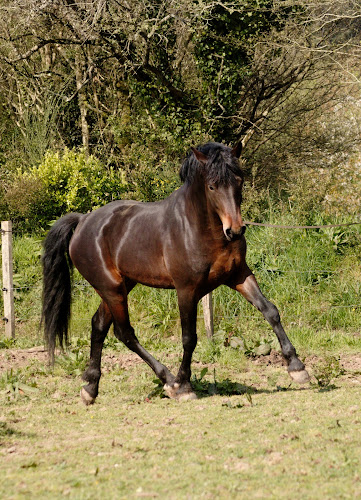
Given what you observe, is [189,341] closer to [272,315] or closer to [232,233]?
[272,315]

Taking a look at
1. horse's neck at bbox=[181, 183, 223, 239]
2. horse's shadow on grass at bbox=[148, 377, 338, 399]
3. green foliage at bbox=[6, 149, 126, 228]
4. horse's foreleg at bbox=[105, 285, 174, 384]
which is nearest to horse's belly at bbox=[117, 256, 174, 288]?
horse's foreleg at bbox=[105, 285, 174, 384]

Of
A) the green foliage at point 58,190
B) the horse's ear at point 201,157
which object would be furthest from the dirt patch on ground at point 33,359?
the green foliage at point 58,190

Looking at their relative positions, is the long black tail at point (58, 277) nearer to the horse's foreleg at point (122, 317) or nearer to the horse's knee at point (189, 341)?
the horse's foreleg at point (122, 317)

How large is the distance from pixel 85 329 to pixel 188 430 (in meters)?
4.87

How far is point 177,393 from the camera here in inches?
209

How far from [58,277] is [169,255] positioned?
149 cm

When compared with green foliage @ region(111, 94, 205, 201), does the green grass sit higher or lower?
lower

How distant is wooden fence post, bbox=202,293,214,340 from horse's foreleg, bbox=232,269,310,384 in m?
2.73

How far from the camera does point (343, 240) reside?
943 cm

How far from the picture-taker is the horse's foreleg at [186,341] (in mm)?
5188

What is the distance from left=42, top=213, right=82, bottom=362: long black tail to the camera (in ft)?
20.2

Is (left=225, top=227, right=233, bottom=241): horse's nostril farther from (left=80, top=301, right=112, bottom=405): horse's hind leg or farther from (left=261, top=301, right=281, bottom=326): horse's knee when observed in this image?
(left=80, top=301, right=112, bottom=405): horse's hind leg

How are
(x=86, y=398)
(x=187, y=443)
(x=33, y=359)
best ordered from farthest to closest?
(x=33, y=359) → (x=86, y=398) → (x=187, y=443)

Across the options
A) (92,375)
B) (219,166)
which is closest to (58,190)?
(92,375)
